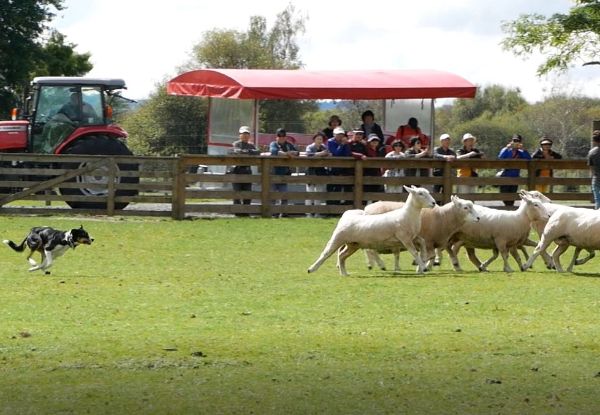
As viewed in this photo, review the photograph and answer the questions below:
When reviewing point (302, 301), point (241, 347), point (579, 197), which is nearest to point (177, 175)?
point (579, 197)

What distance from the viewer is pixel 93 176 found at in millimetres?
25359

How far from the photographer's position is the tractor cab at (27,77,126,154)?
28094 millimetres

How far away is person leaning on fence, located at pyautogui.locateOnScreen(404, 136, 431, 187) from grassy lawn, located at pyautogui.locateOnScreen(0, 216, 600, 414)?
25.2 ft

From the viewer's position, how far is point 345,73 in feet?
96.5

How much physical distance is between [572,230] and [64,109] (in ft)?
50.3

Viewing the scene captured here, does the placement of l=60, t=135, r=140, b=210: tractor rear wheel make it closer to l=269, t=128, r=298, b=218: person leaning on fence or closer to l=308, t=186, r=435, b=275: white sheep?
l=269, t=128, r=298, b=218: person leaning on fence

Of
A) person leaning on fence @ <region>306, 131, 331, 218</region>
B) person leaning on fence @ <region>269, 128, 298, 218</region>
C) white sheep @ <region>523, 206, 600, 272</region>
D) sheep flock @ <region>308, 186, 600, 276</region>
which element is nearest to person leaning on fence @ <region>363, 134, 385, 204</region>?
person leaning on fence @ <region>306, 131, 331, 218</region>

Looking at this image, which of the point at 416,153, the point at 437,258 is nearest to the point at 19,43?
the point at 416,153

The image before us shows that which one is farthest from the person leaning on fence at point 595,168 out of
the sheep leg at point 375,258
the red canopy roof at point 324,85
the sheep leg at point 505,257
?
the sheep leg at point 375,258

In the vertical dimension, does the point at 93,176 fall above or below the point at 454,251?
above

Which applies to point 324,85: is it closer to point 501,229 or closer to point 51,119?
point 51,119

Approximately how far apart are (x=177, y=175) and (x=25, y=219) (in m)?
2.91

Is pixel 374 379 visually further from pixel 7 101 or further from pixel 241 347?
pixel 7 101

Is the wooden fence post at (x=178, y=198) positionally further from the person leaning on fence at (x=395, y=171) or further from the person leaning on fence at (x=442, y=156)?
the person leaning on fence at (x=442, y=156)
